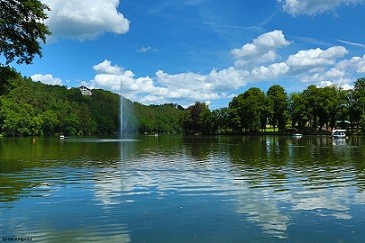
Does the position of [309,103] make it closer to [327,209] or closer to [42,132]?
[42,132]

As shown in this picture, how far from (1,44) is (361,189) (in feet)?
84.9

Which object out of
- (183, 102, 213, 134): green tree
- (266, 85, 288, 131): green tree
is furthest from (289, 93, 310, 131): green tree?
(183, 102, 213, 134): green tree

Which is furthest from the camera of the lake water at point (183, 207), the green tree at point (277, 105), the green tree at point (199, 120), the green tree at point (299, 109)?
the green tree at point (199, 120)

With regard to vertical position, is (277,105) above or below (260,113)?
above

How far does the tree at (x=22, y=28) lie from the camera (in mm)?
28688

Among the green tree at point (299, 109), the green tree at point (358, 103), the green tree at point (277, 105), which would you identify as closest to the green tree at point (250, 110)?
the green tree at point (277, 105)

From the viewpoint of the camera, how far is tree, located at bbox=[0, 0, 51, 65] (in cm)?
2869

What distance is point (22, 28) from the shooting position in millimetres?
30094

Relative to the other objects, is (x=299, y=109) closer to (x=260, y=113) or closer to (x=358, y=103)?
(x=260, y=113)

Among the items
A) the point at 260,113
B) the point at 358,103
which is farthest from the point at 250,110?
the point at 358,103

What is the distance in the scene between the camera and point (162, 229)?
1274 centimetres

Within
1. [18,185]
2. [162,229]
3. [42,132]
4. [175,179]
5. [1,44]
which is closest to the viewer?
[162,229]

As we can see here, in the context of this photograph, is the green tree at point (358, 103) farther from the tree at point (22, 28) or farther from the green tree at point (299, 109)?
the tree at point (22, 28)

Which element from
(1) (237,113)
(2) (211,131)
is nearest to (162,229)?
(1) (237,113)
